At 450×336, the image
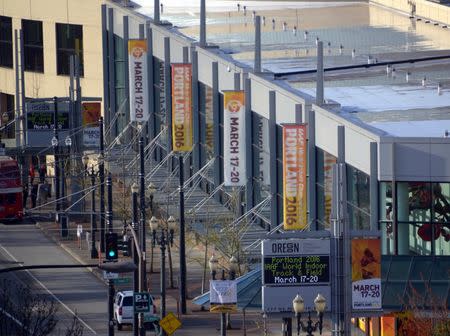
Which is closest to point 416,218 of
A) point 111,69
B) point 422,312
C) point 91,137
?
point 422,312

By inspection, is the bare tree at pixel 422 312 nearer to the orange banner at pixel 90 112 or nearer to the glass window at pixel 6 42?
the orange banner at pixel 90 112

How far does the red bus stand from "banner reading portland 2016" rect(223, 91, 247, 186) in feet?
56.1

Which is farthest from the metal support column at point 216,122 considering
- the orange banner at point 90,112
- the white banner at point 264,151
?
the orange banner at point 90,112

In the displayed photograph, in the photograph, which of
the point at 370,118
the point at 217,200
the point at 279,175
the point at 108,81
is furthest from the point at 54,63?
the point at 370,118

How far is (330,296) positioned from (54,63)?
6139 cm

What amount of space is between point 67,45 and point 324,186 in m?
43.8

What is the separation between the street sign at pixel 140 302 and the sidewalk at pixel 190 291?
7477mm

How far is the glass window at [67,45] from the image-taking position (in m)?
107

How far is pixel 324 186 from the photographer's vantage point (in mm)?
66500

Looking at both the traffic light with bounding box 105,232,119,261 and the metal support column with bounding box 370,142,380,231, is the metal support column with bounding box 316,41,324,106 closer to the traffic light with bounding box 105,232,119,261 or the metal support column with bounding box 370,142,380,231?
the metal support column with bounding box 370,142,380,231

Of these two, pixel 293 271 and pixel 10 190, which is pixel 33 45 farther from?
pixel 293 271

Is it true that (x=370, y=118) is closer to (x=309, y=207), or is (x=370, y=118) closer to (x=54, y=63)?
(x=309, y=207)

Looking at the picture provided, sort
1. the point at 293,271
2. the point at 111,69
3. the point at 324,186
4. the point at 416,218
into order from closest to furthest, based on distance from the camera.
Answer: the point at 293,271 < the point at 416,218 < the point at 324,186 < the point at 111,69

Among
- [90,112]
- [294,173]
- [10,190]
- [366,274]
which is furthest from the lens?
[90,112]
